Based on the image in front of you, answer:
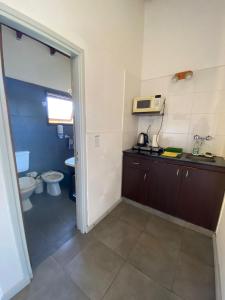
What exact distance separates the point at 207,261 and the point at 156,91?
7.63ft

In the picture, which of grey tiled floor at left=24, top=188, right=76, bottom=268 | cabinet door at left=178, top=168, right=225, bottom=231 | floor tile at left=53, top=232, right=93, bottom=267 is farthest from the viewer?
cabinet door at left=178, top=168, right=225, bottom=231

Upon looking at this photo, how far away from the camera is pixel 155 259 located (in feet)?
4.55

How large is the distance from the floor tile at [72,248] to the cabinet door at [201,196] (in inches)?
50.1

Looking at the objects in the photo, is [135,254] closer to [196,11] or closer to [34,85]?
[34,85]

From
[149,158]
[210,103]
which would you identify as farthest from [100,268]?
[210,103]

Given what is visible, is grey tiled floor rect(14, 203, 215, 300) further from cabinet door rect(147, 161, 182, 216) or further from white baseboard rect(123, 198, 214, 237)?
cabinet door rect(147, 161, 182, 216)

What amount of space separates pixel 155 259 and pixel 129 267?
0.29 meters

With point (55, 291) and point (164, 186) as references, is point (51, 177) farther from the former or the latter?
point (164, 186)

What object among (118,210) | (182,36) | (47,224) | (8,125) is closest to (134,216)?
(118,210)

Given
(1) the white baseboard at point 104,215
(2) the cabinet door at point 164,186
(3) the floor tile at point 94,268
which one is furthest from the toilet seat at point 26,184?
(2) the cabinet door at point 164,186

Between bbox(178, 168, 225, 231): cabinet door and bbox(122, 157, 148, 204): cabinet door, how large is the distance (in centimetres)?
52

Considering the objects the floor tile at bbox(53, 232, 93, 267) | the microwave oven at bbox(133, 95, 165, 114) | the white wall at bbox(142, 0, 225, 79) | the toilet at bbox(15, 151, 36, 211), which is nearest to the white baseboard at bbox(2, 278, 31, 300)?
the floor tile at bbox(53, 232, 93, 267)

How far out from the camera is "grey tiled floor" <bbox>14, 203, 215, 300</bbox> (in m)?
1.11

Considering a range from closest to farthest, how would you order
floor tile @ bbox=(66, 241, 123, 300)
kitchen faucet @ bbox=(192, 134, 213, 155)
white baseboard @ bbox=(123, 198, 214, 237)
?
floor tile @ bbox=(66, 241, 123, 300)
white baseboard @ bbox=(123, 198, 214, 237)
kitchen faucet @ bbox=(192, 134, 213, 155)
